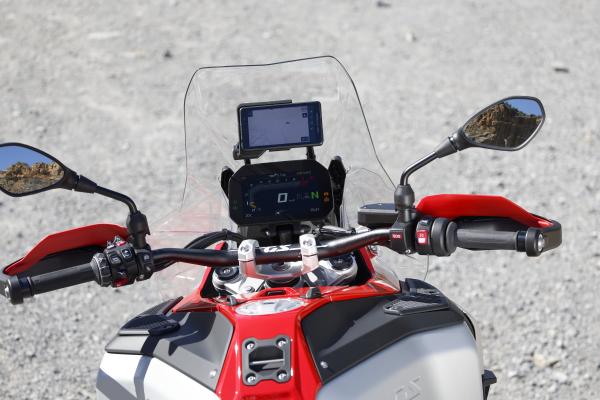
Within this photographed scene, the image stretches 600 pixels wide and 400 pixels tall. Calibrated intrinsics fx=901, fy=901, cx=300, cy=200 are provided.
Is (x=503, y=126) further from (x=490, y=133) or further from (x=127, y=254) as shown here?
(x=127, y=254)

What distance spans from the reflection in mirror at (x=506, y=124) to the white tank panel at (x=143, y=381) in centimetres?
105

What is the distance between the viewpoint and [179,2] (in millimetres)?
11883

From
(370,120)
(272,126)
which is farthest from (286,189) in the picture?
(370,120)

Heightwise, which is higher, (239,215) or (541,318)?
(239,215)

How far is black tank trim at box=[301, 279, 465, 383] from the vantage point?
7.52ft

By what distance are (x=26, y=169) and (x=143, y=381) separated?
0.70 meters

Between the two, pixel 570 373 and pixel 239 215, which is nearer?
pixel 239 215

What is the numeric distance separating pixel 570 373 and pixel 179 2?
8240mm

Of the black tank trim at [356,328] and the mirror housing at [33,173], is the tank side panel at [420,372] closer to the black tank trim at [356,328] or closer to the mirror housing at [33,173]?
the black tank trim at [356,328]

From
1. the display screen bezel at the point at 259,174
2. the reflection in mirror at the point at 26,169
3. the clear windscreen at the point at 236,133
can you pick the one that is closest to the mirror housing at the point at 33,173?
the reflection in mirror at the point at 26,169

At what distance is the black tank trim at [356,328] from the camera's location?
229 cm

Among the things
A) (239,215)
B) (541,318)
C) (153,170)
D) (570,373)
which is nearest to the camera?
(239,215)

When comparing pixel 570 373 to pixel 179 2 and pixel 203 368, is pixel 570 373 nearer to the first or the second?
pixel 203 368

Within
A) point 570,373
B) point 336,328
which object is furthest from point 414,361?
point 570,373
